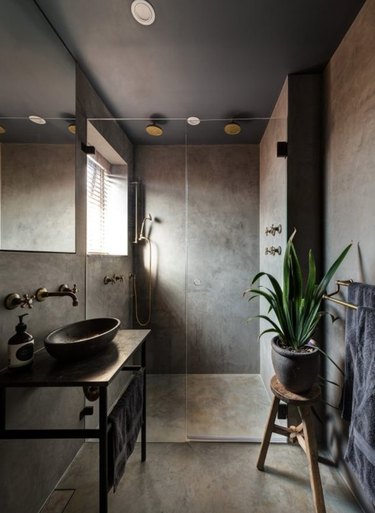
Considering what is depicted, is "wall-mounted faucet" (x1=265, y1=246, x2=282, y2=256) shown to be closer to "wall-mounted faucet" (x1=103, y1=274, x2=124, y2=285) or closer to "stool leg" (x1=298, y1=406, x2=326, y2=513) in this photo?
"stool leg" (x1=298, y1=406, x2=326, y2=513)

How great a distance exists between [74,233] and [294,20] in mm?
1657

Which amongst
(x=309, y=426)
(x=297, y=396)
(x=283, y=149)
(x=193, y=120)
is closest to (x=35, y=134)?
(x=193, y=120)

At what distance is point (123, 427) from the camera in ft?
3.71

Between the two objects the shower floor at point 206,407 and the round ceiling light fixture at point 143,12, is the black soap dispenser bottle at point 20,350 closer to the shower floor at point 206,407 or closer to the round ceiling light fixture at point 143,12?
the shower floor at point 206,407

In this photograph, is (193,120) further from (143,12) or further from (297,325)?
(297,325)

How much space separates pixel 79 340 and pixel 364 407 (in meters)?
1.20

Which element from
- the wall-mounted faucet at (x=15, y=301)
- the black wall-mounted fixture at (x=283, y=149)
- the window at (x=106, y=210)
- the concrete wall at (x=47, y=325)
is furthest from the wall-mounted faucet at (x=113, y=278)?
the black wall-mounted fixture at (x=283, y=149)

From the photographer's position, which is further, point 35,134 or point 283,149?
point 283,149

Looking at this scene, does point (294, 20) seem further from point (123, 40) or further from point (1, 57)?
point (1, 57)

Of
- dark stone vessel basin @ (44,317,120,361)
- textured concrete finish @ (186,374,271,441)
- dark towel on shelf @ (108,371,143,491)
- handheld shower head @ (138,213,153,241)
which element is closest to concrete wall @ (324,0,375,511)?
textured concrete finish @ (186,374,271,441)

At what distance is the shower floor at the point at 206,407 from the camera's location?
1.70m

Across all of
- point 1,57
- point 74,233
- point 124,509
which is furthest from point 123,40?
point 124,509

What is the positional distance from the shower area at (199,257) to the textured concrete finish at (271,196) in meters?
0.11

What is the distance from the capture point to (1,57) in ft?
3.23
